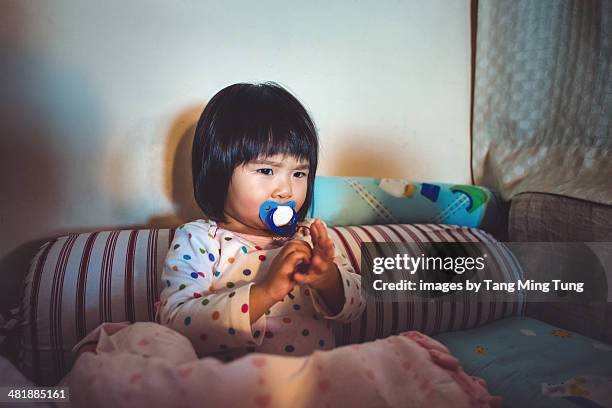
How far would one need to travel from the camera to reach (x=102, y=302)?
87 centimetres

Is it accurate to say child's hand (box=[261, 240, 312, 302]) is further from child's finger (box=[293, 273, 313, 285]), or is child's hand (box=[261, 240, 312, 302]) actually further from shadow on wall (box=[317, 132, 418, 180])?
shadow on wall (box=[317, 132, 418, 180])

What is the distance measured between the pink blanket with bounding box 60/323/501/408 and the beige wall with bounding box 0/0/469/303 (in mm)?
670

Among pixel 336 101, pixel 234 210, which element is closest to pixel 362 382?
pixel 234 210

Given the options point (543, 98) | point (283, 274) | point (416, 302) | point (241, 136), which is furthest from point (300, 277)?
point (543, 98)

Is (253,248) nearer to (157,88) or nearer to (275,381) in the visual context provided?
(275,381)

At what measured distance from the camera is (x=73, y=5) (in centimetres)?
101

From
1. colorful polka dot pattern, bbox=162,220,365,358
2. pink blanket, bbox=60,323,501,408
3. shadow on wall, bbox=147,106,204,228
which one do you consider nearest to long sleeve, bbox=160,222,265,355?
colorful polka dot pattern, bbox=162,220,365,358

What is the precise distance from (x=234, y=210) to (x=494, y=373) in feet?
1.95

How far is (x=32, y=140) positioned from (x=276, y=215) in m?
0.65

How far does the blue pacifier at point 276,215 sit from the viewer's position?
0.80m

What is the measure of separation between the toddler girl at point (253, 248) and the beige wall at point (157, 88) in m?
0.26

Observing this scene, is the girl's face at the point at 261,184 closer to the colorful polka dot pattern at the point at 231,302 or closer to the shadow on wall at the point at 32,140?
the colorful polka dot pattern at the point at 231,302

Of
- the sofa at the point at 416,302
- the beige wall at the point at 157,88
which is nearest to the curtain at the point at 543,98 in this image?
the sofa at the point at 416,302

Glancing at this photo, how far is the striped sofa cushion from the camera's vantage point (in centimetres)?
85
